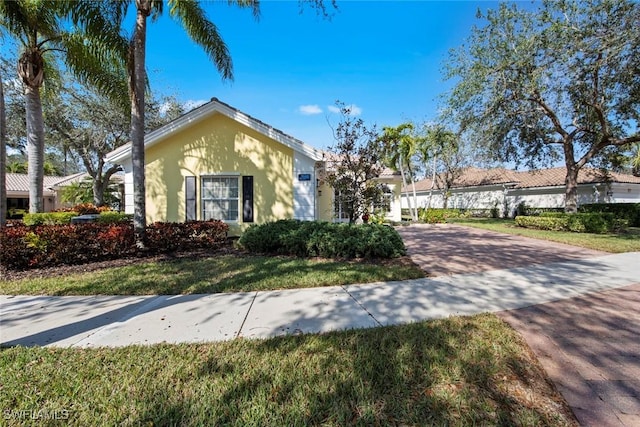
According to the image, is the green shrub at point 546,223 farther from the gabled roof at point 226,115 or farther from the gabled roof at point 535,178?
the gabled roof at point 226,115

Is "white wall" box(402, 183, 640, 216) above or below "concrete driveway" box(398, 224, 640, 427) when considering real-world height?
above

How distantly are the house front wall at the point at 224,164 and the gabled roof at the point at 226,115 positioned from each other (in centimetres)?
32

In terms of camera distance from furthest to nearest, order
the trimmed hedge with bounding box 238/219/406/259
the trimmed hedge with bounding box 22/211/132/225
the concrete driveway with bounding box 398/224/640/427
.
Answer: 1. the trimmed hedge with bounding box 22/211/132/225
2. the trimmed hedge with bounding box 238/219/406/259
3. the concrete driveway with bounding box 398/224/640/427

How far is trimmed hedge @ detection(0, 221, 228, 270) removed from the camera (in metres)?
6.25

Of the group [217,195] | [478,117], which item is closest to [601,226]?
[478,117]

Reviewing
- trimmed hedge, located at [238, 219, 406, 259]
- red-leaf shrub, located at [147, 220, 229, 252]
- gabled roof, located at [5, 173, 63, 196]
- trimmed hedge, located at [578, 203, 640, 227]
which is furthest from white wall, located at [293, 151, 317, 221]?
gabled roof, located at [5, 173, 63, 196]

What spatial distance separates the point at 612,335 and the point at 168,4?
12.6m

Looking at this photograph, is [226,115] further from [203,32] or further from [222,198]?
[222,198]

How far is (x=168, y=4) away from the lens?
8352 mm

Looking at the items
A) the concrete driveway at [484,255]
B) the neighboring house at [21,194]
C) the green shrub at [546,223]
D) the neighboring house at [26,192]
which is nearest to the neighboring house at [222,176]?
the concrete driveway at [484,255]

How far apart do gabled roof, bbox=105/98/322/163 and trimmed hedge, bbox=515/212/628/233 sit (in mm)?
14177

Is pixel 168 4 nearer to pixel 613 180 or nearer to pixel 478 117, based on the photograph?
pixel 478 117

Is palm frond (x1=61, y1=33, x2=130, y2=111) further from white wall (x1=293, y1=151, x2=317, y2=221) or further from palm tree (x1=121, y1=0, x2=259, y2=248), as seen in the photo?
white wall (x1=293, y1=151, x2=317, y2=221)

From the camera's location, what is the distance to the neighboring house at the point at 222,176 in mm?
10211
